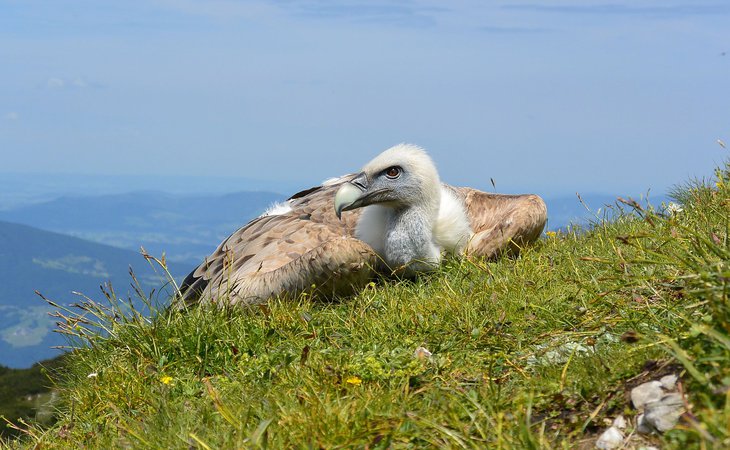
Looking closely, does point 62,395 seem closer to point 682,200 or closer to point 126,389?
point 126,389

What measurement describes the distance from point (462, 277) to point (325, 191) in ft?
9.14

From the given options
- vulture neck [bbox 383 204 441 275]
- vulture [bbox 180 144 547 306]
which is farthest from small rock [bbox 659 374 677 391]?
vulture neck [bbox 383 204 441 275]

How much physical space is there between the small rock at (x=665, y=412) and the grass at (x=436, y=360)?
2.4 inches

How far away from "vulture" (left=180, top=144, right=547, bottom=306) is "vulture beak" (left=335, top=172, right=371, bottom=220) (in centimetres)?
1

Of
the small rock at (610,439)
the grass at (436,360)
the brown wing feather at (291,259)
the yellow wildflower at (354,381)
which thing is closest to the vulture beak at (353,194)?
the brown wing feather at (291,259)

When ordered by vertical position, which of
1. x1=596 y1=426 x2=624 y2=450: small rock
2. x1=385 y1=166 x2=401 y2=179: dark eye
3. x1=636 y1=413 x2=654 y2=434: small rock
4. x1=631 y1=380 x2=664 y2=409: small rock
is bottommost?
→ x1=596 y1=426 x2=624 y2=450: small rock

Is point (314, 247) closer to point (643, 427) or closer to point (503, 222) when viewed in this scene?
point (503, 222)

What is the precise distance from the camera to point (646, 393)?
3887mm

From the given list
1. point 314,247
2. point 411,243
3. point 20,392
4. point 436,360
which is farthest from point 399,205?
point 20,392

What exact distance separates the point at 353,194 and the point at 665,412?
→ 5292 mm

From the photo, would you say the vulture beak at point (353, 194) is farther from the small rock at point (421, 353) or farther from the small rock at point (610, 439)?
the small rock at point (610, 439)

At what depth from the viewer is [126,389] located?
6.32 meters

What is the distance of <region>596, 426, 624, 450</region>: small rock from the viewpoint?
12.2ft

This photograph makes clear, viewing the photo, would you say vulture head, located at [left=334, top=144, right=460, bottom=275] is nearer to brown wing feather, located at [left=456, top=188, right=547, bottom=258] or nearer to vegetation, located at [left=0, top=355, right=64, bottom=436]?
brown wing feather, located at [left=456, top=188, right=547, bottom=258]
